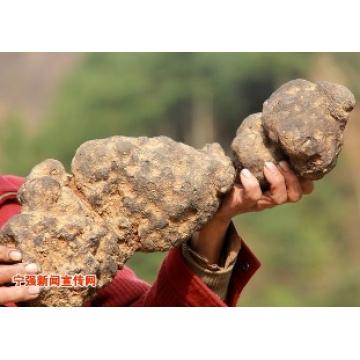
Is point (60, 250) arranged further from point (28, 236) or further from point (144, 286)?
point (144, 286)

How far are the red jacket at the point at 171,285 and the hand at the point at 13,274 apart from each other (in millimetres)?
296

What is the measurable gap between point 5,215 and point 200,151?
51cm

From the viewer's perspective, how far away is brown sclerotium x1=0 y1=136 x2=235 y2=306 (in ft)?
5.35

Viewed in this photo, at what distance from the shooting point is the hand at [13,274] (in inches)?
61.1

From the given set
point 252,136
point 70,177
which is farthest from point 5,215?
point 252,136

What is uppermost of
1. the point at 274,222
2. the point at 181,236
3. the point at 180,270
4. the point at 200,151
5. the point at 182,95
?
the point at 200,151

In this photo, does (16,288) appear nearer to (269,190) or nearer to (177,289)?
(177,289)

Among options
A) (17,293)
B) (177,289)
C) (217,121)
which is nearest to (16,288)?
(17,293)

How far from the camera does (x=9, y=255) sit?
5.17 feet

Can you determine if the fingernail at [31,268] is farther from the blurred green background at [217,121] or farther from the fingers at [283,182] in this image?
the blurred green background at [217,121]

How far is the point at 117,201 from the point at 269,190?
0.38 metres

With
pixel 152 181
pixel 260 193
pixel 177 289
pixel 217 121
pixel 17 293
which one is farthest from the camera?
pixel 217 121

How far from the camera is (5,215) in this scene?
1889mm

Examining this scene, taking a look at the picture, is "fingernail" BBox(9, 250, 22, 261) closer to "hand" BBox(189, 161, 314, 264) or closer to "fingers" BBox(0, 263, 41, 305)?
"fingers" BBox(0, 263, 41, 305)
